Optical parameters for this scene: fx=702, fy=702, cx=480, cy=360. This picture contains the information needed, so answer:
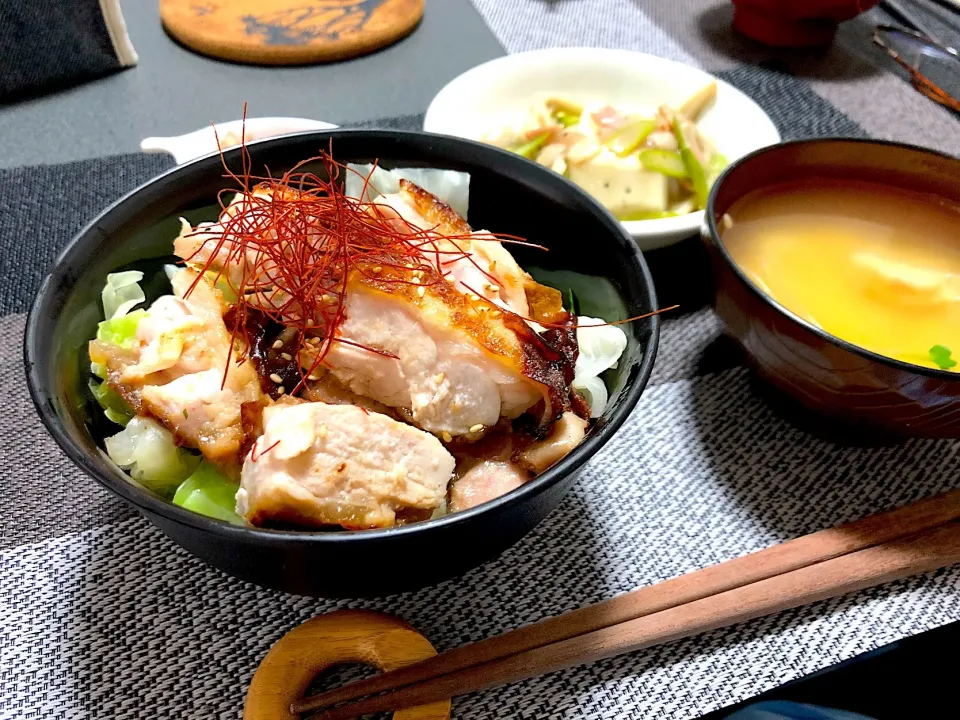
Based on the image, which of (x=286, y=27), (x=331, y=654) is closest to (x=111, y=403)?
(x=331, y=654)

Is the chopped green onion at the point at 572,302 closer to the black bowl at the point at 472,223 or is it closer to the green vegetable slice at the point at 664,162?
the black bowl at the point at 472,223

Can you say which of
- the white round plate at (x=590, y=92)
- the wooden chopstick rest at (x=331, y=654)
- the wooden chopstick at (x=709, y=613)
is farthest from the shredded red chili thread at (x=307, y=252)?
Answer: the white round plate at (x=590, y=92)

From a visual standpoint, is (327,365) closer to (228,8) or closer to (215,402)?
(215,402)

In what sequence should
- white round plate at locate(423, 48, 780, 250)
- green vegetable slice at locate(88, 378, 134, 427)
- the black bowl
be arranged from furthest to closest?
white round plate at locate(423, 48, 780, 250), green vegetable slice at locate(88, 378, 134, 427), the black bowl

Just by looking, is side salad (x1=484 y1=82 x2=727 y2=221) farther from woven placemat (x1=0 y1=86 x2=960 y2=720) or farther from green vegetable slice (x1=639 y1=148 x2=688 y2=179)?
woven placemat (x1=0 y1=86 x2=960 y2=720)

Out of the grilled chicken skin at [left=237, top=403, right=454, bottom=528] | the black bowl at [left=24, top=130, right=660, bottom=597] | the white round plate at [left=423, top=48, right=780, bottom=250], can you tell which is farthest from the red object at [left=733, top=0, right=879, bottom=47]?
the grilled chicken skin at [left=237, top=403, right=454, bottom=528]

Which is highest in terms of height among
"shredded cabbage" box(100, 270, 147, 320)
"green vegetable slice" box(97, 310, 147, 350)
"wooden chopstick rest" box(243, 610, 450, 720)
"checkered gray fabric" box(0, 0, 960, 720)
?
"shredded cabbage" box(100, 270, 147, 320)
